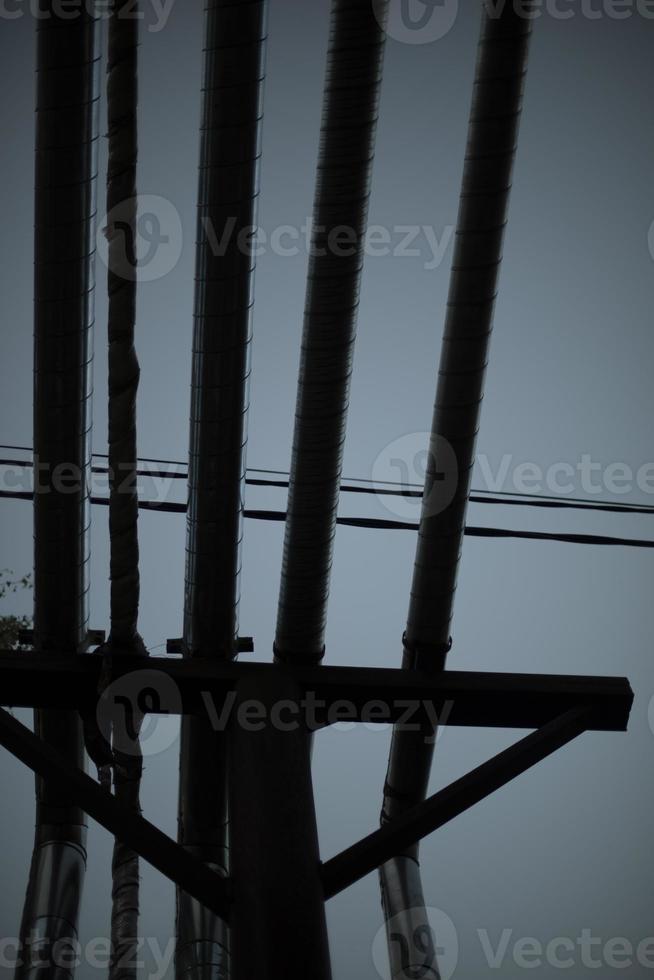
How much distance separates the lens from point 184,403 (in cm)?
833

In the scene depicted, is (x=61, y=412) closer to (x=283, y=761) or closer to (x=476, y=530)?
(x=283, y=761)

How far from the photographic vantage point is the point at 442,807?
422 cm

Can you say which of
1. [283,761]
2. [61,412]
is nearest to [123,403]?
[61,412]

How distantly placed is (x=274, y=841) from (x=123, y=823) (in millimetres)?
623

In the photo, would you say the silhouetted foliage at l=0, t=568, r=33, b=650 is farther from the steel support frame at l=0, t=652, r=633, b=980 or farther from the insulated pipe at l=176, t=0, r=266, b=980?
the steel support frame at l=0, t=652, r=633, b=980

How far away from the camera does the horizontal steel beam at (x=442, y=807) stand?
400cm

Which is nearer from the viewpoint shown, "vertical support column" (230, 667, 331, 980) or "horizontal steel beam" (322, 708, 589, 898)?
"vertical support column" (230, 667, 331, 980)

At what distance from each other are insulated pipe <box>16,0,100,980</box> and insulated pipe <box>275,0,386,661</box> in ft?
Result: 3.22

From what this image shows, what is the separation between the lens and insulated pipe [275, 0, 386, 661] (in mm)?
4090

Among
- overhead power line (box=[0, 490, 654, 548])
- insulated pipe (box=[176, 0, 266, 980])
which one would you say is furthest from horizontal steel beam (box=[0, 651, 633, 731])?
overhead power line (box=[0, 490, 654, 548])

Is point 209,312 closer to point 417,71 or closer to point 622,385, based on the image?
point 417,71

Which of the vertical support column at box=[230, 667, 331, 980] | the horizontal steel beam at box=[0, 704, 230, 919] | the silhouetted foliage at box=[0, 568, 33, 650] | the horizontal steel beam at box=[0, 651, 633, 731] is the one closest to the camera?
the vertical support column at box=[230, 667, 331, 980]

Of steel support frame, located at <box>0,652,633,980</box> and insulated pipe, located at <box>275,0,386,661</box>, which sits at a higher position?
insulated pipe, located at <box>275,0,386,661</box>

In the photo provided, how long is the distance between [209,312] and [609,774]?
7.44m
